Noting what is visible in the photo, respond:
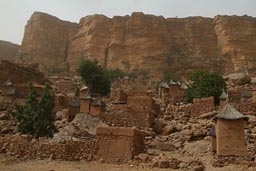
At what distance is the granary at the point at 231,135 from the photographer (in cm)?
1494

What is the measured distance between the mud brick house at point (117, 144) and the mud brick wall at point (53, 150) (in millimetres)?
492

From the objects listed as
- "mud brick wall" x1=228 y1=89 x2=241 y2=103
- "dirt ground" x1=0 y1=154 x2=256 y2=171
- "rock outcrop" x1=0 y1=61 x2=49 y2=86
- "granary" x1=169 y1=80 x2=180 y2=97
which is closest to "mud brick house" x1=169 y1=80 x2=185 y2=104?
"granary" x1=169 y1=80 x2=180 y2=97

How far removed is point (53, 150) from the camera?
1550cm

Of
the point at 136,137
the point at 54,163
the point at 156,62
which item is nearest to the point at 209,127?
the point at 136,137

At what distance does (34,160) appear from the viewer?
15148mm

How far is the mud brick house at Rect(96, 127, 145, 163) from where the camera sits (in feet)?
48.5

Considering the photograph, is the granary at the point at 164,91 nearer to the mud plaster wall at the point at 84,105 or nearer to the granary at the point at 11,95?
the mud plaster wall at the point at 84,105

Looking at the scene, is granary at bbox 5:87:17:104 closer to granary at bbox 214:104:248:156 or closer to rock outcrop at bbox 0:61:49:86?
rock outcrop at bbox 0:61:49:86

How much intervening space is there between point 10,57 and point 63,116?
62.7 meters

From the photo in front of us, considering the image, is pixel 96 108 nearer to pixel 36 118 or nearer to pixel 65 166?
pixel 36 118

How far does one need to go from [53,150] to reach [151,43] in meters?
57.5

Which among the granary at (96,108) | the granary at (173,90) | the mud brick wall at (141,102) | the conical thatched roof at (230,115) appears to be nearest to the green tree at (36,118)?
the granary at (96,108)

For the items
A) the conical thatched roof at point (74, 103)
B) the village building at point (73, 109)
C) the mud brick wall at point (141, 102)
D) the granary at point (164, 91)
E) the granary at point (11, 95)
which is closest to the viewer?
the mud brick wall at point (141, 102)

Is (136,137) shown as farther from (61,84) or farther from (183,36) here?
(183,36)
